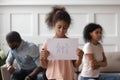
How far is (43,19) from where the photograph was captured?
166 inches

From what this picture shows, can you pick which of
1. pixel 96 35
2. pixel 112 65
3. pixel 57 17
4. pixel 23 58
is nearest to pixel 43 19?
pixel 112 65

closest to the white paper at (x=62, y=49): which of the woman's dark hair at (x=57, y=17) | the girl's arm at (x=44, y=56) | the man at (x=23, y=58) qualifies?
the girl's arm at (x=44, y=56)

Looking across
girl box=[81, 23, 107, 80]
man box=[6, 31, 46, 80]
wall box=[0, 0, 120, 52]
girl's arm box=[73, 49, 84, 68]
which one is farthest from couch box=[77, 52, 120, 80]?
girl's arm box=[73, 49, 84, 68]

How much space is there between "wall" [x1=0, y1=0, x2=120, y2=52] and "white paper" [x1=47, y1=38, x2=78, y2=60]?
2.05 meters

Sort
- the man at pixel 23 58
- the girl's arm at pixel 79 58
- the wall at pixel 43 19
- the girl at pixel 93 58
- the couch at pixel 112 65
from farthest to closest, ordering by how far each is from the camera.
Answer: the wall at pixel 43 19, the couch at pixel 112 65, the man at pixel 23 58, the girl at pixel 93 58, the girl's arm at pixel 79 58

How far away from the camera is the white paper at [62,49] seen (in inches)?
82.6

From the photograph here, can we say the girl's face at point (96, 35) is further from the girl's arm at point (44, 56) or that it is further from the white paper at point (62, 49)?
the girl's arm at point (44, 56)

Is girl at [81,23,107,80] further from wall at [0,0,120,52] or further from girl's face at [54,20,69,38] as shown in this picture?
wall at [0,0,120,52]

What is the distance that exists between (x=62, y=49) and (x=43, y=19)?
2121mm

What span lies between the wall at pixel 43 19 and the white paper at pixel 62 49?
6.72 feet

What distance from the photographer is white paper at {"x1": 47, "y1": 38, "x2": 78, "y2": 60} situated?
210cm

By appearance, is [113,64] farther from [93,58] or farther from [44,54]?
[44,54]

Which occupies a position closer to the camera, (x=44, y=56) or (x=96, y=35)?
(x=44, y=56)

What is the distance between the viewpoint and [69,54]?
211 cm
